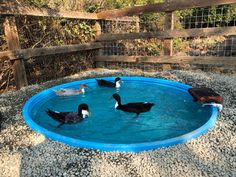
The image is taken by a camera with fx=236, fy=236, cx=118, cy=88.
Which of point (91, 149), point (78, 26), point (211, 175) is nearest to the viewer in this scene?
point (211, 175)

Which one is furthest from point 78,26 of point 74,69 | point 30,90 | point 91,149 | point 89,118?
point 91,149

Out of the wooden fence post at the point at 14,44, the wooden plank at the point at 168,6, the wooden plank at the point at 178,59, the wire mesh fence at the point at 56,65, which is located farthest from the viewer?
the wire mesh fence at the point at 56,65

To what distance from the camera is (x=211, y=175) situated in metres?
2.67

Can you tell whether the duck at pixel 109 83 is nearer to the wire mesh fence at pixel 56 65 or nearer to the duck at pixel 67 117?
the wire mesh fence at pixel 56 65

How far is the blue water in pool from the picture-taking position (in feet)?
12.3

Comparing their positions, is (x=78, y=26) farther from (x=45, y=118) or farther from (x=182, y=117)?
(x=182, y=117)

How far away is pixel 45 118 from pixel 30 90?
5.97ft

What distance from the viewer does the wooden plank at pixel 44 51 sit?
5785 mm

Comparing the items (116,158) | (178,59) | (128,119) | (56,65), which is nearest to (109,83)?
(128,119)

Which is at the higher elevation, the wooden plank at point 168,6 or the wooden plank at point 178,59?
the wooden plank at point 168,6

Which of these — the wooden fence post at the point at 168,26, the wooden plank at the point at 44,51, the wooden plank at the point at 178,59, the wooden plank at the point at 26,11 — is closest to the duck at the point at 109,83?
the wooden plank at the point at 44,51

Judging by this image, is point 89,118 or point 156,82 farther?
point 156,82

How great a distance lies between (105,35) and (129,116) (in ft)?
15.4

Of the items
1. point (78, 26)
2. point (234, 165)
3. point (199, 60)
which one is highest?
point (78, 26)
